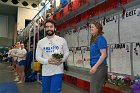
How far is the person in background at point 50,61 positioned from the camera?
2.95 metres

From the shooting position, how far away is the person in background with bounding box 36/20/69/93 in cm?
295

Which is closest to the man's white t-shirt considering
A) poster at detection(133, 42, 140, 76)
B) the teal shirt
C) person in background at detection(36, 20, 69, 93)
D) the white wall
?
person in background at detection(36, 20, 69, 93)

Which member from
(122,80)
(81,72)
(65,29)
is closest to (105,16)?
(122,80)

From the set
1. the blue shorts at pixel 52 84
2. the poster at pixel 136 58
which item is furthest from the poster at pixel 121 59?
the blue shorts at pixel 52 84

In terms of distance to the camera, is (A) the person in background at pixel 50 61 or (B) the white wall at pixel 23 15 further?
(B) the white wall at pixel 23 15

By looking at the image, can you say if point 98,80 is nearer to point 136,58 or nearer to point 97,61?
point 97,61

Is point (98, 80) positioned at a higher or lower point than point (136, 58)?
lower

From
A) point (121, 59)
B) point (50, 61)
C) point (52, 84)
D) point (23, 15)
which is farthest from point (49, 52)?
point (23, 15)

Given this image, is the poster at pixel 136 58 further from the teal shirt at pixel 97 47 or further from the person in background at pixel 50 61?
the person in background at pixel 50 61

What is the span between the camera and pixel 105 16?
15.8 ft

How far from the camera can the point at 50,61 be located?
9.63 ft

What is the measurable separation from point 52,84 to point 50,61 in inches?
11.7

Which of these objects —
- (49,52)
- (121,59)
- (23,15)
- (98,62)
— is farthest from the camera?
(23,15)

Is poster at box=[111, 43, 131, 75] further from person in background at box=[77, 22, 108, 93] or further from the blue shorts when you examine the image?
the blue shorts
